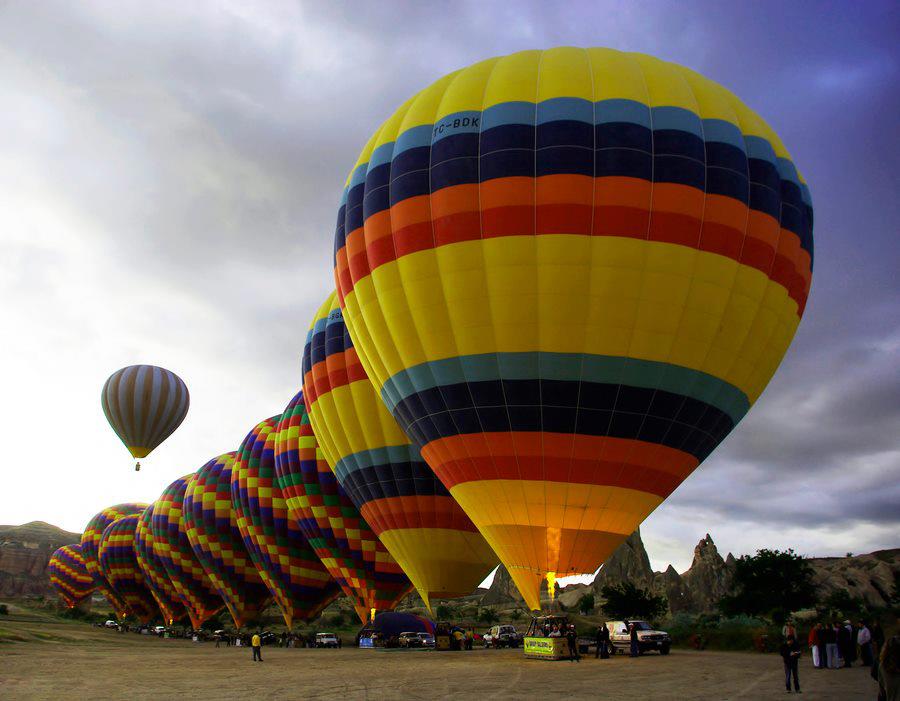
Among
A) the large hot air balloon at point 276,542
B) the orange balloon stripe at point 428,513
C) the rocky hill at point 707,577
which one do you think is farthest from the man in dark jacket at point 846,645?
the rocky hill at point 707,577

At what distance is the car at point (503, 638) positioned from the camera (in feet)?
96.3

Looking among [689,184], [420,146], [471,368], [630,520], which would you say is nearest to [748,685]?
[630,520]

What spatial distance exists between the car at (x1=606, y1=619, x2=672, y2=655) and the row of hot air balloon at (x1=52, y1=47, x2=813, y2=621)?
4.59m

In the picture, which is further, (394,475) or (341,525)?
(341,525)

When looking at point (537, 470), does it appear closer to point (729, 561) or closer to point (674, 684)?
point (674, 684)

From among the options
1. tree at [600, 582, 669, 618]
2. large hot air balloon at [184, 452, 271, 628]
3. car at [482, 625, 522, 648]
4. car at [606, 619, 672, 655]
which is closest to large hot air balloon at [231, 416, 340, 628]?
large hot air balloon at [184, 452, 271, 628]

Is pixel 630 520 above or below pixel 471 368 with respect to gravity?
below

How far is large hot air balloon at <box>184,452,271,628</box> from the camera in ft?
135

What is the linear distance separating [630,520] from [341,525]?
50.1 ft

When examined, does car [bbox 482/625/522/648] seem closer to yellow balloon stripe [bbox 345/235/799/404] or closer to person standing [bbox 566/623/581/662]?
person standing [bbox 566/623/581/662]

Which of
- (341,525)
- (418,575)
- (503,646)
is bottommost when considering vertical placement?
(503,646)

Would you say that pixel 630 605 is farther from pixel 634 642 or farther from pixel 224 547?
pixel 224 547

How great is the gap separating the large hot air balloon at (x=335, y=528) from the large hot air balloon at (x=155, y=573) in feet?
80.0

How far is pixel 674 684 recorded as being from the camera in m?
11.8
